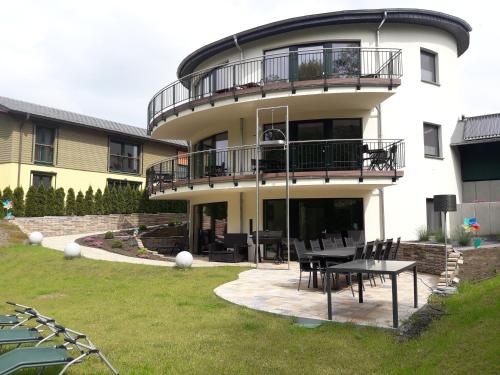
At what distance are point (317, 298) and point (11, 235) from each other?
1700cm

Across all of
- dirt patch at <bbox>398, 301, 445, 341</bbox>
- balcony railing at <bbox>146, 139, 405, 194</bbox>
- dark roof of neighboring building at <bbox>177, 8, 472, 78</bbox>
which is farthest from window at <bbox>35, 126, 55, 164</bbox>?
dirt patch at <bbox>398, 301, 445, 341</bbox>

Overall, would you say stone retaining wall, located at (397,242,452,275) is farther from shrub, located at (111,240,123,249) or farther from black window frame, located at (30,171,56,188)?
black window frame, located at (30,171,56,188)

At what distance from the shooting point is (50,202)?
24312 mm

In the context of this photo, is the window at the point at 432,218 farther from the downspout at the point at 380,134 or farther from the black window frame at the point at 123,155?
the black window frame at the point at 123,155

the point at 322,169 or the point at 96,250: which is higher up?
the point at 322,169

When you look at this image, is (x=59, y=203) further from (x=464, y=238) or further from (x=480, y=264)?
(x=480, y=264)

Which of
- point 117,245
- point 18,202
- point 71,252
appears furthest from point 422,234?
point 18,202

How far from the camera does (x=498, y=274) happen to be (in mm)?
9656

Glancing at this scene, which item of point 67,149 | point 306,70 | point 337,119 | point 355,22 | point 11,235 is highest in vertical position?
point 355,22

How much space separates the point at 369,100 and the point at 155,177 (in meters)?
9.51

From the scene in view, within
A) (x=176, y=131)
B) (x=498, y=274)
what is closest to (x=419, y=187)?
(x=498, y=274)

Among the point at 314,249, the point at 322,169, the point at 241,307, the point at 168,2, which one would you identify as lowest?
the point at 241,307

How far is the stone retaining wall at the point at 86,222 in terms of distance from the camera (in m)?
23.1

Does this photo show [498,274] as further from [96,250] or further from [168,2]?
[96,250]
